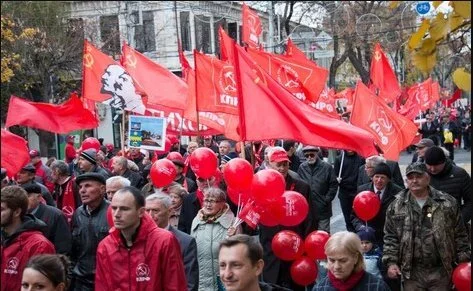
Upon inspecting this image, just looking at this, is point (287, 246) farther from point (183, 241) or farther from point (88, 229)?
point (88, 229)

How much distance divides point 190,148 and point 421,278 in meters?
6.71

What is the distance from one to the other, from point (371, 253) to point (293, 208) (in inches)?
33.4

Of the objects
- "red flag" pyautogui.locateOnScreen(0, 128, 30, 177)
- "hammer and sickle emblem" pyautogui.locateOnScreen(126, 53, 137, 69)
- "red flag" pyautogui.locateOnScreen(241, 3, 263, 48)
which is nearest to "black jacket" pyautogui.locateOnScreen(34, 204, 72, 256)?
"red flag" pyautogui.locateOnScreen(0, 128, 30, 177)

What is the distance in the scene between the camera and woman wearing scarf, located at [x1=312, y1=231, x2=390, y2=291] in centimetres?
526

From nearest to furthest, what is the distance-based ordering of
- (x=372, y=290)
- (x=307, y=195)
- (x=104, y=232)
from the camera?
(x=372, y=290) < (x=104, y=232) < (x=307, y=195)

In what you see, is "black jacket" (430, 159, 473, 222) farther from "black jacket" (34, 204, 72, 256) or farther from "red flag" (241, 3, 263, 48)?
"red flag" (241, 3, 263, 48)

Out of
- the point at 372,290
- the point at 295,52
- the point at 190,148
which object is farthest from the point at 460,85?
the point at 295,52

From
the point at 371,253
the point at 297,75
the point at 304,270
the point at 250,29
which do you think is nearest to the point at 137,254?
the point at 304,270

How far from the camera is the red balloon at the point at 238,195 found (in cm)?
770

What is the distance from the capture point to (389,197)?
871 cm

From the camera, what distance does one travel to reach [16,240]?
18.5 ft

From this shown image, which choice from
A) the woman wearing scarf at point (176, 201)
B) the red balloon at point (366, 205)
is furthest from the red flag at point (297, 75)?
the red balloon at point (366, 205)

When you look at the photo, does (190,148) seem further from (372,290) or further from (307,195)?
(372,290)

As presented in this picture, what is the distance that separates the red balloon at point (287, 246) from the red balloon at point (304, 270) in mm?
76
